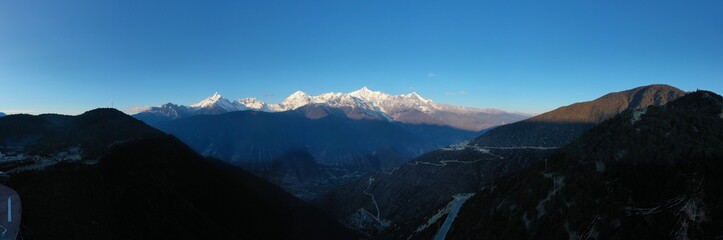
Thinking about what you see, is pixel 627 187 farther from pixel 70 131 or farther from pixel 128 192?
pixel 70 131

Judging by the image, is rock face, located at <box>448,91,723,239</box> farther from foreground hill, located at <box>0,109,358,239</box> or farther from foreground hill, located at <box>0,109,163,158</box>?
foreground hill, located at <box>0,109,163,158</box>

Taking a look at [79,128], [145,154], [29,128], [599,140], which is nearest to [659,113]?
[599,140]

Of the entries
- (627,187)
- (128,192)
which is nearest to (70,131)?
(128,192)

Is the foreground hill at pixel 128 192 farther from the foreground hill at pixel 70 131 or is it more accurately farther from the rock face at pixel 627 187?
the rock face at pixel 627 187

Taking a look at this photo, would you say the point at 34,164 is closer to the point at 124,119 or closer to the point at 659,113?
the point at 124,119

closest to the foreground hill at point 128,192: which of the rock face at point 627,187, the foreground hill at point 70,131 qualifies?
the foreground hill at point 70,131

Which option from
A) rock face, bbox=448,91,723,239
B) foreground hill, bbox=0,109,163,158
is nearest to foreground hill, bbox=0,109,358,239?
foreground hill, bbox=0,109,163,158
